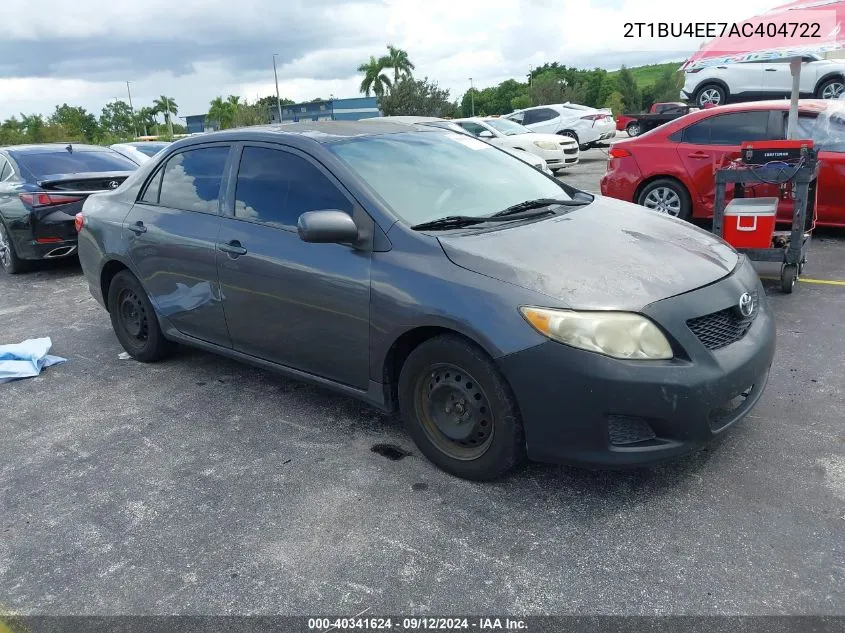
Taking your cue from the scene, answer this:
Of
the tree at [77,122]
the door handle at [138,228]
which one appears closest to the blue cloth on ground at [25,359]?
the door handle at [138,228]

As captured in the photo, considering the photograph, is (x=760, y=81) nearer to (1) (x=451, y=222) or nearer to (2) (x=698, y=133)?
(2) (x=698, y=133)

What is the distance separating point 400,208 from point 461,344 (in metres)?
0.85

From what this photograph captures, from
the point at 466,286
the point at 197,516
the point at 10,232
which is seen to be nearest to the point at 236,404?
A: the point at 197,516

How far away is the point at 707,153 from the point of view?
7953 mm

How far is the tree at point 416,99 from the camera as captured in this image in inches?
1706

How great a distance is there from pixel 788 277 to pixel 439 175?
11.7ft

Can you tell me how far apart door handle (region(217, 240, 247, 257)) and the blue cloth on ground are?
210 cm

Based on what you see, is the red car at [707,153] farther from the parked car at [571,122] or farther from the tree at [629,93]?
the tree at [629,93]

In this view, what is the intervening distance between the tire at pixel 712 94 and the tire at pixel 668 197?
11.5 meters

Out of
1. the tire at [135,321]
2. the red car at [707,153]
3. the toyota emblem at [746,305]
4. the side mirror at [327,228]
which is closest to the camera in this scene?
the toyota emblem at [746,305]

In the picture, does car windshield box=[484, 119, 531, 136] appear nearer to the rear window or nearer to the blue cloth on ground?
the rear window

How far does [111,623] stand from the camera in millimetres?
2518

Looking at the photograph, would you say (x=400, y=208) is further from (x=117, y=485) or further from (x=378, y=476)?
(x=117, y=485)

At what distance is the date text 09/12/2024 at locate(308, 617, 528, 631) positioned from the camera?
239 centimetres
